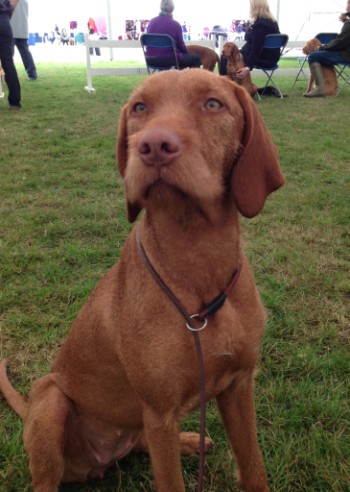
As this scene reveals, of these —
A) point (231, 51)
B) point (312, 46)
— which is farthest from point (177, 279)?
point (312, 46)

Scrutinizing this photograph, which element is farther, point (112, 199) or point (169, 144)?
point (112, 199)

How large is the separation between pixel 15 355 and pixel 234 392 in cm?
156

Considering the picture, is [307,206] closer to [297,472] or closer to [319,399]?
[319,399]

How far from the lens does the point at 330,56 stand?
1139 centimetres

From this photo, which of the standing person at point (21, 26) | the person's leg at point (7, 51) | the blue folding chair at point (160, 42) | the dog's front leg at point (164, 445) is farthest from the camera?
the standing person at point (21, 26)

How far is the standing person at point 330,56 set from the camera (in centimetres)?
1112

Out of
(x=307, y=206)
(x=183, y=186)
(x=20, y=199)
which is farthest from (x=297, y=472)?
(x=20, y=199)

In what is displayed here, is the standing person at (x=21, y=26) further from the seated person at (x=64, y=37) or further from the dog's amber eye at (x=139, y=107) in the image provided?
the seated person at (x=64, y=37)

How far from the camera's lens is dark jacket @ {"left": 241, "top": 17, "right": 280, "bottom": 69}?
34.7 feet

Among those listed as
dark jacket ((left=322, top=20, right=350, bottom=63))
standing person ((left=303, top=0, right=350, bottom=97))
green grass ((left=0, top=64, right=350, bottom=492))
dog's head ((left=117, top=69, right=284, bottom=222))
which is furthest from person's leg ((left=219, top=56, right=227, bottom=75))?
dog's head ((left=117, top=69, right=284, bottom=222))

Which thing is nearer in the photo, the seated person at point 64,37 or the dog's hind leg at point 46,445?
the dog's hind leg at point 46,445

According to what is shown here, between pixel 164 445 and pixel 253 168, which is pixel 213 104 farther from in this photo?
pixel 164 445

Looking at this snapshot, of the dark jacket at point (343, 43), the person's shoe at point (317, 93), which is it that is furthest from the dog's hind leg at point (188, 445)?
the dark jacket at point (343, 43)

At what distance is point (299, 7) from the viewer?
25.8 m
